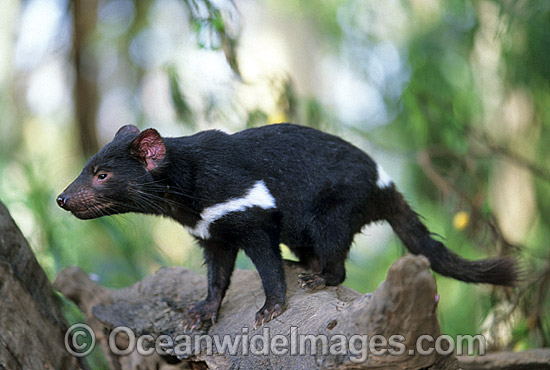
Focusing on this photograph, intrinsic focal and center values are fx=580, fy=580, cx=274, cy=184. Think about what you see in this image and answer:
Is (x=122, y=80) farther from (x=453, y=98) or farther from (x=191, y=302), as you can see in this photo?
(x=191, y=302)

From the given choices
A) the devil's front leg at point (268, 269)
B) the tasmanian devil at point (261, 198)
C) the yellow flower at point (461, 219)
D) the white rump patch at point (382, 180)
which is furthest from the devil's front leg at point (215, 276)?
the yellow flower at point (461, 219)

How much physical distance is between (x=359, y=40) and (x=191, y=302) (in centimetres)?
464

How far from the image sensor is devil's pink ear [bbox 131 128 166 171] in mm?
3170

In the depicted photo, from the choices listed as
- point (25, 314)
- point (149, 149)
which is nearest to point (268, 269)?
point (149, 149)

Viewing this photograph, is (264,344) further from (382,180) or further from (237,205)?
(382,180)

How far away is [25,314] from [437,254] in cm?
250

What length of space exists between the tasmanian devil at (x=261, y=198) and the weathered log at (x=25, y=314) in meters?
0.64

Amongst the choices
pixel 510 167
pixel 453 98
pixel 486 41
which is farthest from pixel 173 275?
pixel 510 167

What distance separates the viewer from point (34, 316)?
343 cm

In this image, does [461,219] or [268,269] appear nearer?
[268,269]

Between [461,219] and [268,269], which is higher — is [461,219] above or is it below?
above

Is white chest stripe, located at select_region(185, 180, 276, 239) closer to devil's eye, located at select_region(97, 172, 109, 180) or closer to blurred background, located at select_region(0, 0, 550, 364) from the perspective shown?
devil's eye, located at select_region(97, 172, 109, 180)

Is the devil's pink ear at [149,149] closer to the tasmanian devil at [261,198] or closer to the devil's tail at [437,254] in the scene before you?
the tasmanian devil at [261,198]

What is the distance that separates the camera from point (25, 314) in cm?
337
